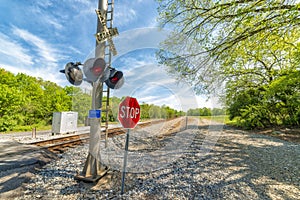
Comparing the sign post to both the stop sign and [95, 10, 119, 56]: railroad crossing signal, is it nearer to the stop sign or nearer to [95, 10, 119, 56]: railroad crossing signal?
the stop sign

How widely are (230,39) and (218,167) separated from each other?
4.70 metres

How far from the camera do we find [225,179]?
133 inches

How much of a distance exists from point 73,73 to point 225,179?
4206 millimetres

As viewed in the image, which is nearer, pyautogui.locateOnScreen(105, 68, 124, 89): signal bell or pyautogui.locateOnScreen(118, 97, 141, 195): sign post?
pyautogui.locateOnScreen(118, 97, 141, 195): sign post

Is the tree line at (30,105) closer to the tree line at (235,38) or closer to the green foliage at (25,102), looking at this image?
the green foliage at (25,102)

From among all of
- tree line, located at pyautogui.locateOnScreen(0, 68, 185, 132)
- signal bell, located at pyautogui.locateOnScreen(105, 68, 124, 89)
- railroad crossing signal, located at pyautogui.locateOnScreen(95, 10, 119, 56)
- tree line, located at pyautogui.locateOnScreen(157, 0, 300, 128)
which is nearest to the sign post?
signal bell, located at pyautogui.locateOnScreen(105, 68, 124, 89)

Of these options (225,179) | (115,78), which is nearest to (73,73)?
(115,78)

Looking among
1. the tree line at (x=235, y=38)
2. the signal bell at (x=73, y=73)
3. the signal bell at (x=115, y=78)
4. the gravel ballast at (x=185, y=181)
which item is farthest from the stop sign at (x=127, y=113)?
the tree line at (x=235, y=38)

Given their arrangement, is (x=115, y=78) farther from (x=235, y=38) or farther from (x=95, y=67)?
(x=235, y=38)

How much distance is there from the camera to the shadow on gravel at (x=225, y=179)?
111 inches

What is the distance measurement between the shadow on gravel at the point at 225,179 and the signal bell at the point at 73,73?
2.62 metres

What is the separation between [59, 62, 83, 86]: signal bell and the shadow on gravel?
8.60 ft

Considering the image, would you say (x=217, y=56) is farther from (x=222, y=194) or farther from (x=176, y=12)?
(x=222, y=194)

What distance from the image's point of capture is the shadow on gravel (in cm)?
282
